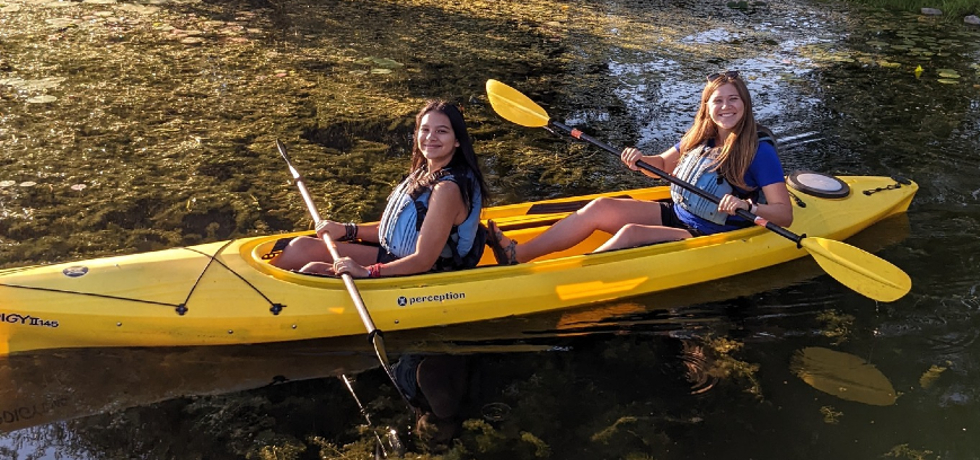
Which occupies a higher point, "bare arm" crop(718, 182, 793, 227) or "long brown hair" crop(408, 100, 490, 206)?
"long brown hair" crop(408, 100, 490, 206)

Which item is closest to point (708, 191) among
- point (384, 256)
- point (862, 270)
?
point (862, 270)

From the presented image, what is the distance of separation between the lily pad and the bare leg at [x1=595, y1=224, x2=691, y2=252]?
0.79m

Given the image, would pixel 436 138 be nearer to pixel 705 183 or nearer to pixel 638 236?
pixel 638 236

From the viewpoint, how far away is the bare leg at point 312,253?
3389mm

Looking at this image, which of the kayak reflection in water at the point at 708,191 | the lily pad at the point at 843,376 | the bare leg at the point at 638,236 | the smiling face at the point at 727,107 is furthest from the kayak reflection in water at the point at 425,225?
the lily pad at the point at 843,376

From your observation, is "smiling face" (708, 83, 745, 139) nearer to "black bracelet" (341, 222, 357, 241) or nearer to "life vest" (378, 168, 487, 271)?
"life vest" (378, 168, 487, 271)

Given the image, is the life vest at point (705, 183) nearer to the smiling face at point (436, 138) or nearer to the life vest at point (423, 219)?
→ the life vest at point (423, 219)

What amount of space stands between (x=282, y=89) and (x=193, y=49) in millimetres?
1646

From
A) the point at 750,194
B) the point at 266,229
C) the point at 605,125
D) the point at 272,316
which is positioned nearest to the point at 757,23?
the point at 605,125

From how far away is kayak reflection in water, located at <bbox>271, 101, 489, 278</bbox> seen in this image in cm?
300

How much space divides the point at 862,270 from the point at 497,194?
88.0 inches

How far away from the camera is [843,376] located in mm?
3186

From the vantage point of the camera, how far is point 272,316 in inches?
125

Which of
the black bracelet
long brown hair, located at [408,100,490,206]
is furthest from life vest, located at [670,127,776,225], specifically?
the black bracelet
